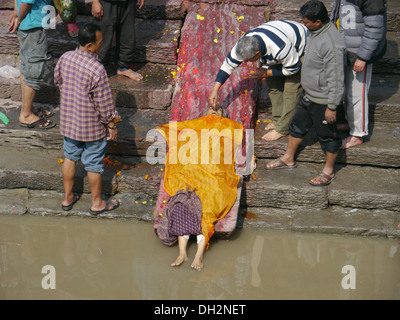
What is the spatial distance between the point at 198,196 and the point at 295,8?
2.86 meters

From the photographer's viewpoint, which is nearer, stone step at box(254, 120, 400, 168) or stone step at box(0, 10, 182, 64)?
stone step at box(254, 120, 400, 168)

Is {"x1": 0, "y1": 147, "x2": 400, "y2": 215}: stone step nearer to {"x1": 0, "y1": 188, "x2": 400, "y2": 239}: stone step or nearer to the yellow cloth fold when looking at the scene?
{"x1": 0, "y1": 188, "x2": 400, "y2": 239}: stone step

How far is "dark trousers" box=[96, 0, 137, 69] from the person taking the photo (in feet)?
21.2

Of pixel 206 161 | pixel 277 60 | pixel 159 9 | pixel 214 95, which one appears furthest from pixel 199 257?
pixel 159 9

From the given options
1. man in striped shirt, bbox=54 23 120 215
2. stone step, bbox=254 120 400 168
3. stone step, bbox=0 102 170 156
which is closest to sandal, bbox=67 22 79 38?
stone step, bbox=0 102 170 156

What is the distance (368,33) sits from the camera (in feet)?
17.7

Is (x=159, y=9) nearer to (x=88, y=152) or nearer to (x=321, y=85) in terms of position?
(x=88, y=152)

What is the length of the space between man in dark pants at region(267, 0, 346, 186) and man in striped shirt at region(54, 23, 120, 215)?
1.80 meters

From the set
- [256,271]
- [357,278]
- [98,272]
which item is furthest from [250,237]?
[98,272]

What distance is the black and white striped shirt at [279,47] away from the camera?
18.3ft

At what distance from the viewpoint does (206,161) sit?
5727 millimetres

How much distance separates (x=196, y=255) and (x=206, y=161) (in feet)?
3.25

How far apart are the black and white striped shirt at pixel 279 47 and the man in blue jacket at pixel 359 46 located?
1.32ft

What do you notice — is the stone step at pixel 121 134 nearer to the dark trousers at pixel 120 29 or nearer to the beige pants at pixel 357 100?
the dark trousers at pixel 120 29
